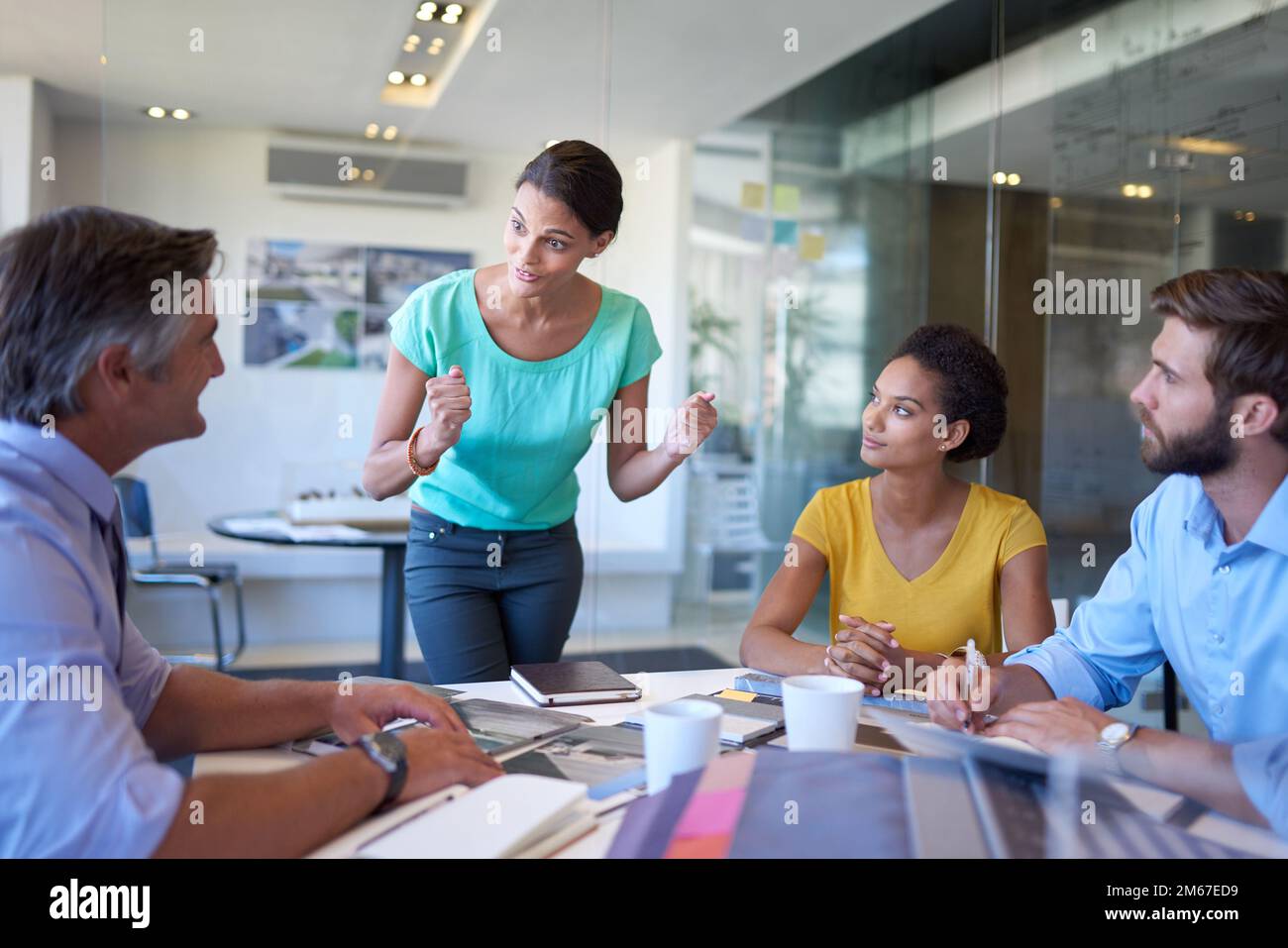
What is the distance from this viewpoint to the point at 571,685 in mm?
1609

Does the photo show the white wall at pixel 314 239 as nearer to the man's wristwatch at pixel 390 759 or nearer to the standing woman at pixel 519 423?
the standing woman at pixel 519 423

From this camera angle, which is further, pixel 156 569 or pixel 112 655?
pixel 156 569

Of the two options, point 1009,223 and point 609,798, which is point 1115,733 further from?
point 1009,223

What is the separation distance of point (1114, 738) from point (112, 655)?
1.17 meters

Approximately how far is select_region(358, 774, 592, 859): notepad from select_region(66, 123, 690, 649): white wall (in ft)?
11.3

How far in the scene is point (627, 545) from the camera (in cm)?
496

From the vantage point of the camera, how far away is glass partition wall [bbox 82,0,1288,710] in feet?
12.5

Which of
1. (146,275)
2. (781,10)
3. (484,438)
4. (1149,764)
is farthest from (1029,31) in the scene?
(146,275)

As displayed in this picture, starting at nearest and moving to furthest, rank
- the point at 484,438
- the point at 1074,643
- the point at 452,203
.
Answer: the point at 1074,643 → the point at 484,438 → the point at 452,203

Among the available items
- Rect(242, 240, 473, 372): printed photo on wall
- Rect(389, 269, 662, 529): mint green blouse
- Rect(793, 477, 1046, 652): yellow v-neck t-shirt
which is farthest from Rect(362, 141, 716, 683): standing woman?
Rect(242, 240, 473, 372): printed photo on wall

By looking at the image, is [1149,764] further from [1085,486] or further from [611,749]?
[1085,486]

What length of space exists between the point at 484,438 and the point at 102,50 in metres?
2.70

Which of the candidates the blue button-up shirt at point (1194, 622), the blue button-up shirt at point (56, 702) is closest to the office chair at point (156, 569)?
the blue button-up shirt at point (56, 702)

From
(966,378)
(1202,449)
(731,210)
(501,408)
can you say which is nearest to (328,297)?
(731,210)
